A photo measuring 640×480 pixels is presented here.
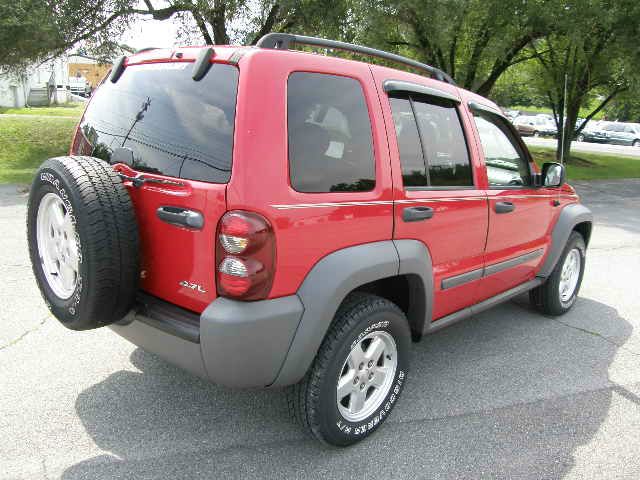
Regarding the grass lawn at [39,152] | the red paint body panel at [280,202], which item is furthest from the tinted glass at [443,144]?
the grass lawn at [39,152]

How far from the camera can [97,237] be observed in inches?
90.6

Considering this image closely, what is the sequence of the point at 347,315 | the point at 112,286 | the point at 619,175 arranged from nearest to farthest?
1. the point at 112,286
2. the point at 347,315
3. the point at 619,175

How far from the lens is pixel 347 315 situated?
259 cm

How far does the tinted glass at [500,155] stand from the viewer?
356 centimetres

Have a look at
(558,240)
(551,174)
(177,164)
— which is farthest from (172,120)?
(558,240)

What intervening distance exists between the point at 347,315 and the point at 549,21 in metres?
12.8

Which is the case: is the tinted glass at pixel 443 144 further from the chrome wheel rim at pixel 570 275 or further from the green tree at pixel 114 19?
the green tree at pixel 114 19

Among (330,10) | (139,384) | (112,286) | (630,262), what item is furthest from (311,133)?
(330,10)

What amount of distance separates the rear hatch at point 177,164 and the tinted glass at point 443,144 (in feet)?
4.07

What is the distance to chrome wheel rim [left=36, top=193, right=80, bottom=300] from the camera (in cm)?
257

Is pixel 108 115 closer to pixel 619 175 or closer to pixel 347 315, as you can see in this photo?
pixel 347 315

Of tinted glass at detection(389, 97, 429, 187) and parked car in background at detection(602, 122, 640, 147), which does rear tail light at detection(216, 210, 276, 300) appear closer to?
tinted glass at detection(389, 97, 429, 187)

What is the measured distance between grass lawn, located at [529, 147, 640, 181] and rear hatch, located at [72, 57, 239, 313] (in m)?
15.4

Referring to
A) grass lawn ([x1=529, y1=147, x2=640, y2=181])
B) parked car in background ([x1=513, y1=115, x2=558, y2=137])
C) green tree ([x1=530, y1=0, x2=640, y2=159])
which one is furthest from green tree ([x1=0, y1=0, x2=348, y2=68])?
parked car in background ([x1=513, y1=115, x2=558, y2=137])
